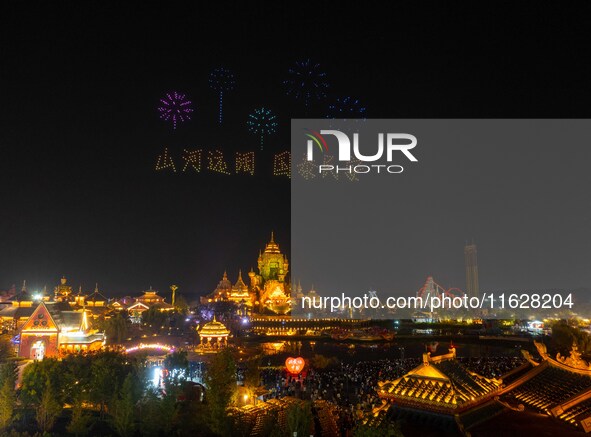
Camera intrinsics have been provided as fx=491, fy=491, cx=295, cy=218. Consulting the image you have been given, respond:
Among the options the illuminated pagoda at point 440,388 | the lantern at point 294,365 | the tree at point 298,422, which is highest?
the illuminated pagoda at point 440,388

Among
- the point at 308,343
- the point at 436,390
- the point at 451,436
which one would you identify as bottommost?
the point at 308,343

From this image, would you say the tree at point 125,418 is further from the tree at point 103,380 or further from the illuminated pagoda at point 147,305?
the illuminated pagoda at point 147,305

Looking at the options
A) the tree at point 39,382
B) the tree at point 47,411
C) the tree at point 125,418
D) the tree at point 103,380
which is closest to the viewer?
the tree at point 125,418

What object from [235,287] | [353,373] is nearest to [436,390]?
[353,373]

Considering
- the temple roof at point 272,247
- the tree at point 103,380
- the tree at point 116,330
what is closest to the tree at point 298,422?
the tree at point 103,380

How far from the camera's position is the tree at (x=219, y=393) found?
Result: 11.5m

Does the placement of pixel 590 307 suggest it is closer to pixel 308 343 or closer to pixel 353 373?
pixel 308 343

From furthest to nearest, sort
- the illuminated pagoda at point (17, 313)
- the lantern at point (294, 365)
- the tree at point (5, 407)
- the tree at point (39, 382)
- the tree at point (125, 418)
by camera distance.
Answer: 1. the illuminated pagoda at point (17, 313)
2. the lantern at point (294, 365)
3. the tree at point (39, 382)
4. the tree at point (5, 407)
5. the tree at point (125, 418)

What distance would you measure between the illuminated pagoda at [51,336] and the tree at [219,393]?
14.8 m

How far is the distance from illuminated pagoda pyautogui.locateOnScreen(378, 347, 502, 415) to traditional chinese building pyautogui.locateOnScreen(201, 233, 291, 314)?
198 ft

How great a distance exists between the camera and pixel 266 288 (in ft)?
231

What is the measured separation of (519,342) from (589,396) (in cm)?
4214

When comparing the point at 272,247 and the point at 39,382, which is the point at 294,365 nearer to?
the point at 39,382

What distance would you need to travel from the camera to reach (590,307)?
114m
